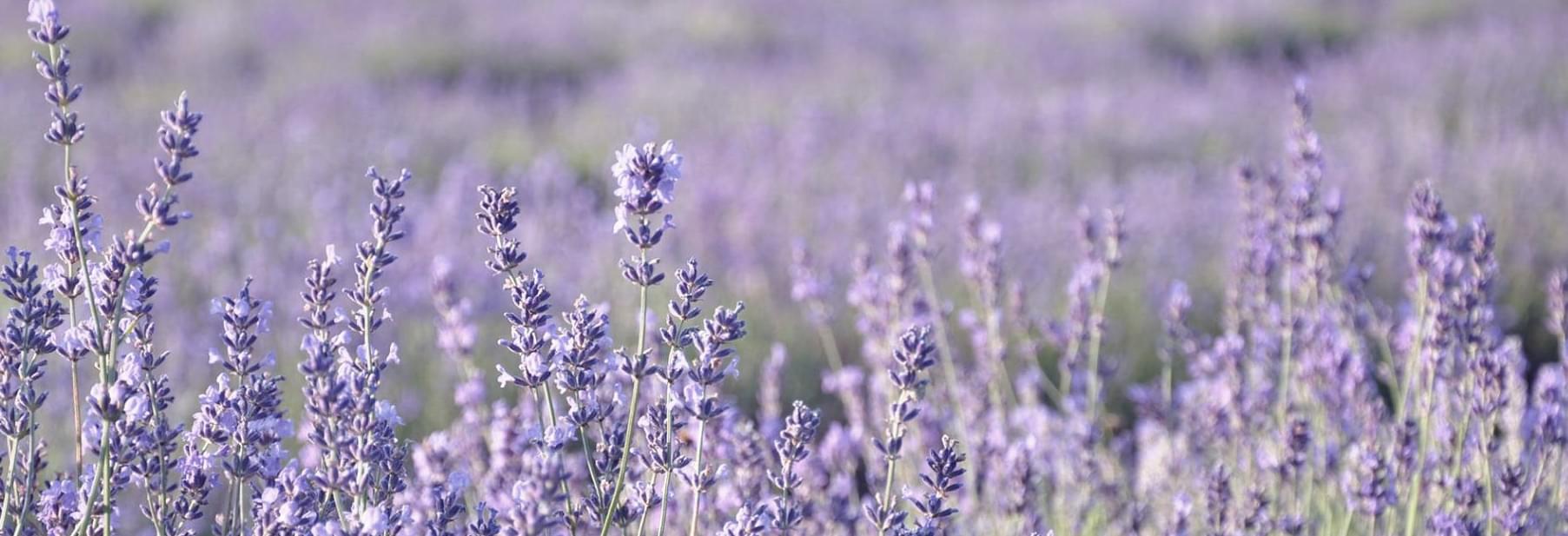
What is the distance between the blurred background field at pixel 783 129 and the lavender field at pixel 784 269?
0.10ft

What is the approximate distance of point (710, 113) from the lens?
7.61m

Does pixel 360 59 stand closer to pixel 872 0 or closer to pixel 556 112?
pixel 556 112

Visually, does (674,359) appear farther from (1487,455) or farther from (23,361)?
(1487,455)

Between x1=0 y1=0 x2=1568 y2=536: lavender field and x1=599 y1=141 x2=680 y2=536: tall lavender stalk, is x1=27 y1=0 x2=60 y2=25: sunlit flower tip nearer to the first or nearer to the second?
x1=0 y1=0 x2=1568 y2=536: lavender field

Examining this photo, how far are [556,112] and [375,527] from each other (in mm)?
7103

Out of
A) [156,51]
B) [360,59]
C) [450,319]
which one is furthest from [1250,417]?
[156,51]

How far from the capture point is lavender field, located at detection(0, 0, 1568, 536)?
1.43 meters

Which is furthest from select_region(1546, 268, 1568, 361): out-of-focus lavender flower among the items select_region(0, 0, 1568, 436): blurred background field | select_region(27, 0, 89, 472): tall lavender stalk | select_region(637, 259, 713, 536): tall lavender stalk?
select_region(27, 0, 89, 472): tall lavender stalk

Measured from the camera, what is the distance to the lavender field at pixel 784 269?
1.43 m

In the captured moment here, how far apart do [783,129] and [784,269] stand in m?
2.48

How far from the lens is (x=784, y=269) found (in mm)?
4652

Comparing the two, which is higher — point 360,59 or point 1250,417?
point 360,59

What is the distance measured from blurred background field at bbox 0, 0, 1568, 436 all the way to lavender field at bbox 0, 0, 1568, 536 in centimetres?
3

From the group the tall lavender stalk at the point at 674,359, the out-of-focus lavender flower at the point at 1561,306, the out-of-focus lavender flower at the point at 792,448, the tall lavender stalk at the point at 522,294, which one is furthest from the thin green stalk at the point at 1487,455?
the tall lavender stalk at the point at 522,294
